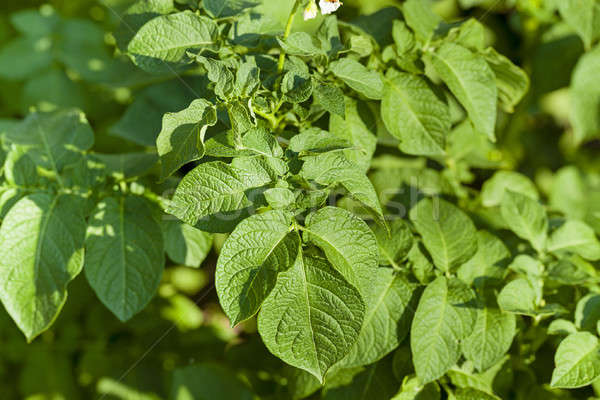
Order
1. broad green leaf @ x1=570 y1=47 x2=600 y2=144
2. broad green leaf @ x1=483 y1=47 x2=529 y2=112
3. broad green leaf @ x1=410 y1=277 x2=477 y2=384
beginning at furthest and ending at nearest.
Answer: broad green leaf @ x1=570 y1=47 x2=600 y2=144 < broad green leaf @ x1=483 y1=47 x2=529 y2=112 < broad green leaf @ x1=410 y1=277 x2=477 y2=384

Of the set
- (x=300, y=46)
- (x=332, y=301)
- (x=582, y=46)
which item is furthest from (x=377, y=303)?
(x=582, y=46)

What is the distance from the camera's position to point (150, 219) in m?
1.35

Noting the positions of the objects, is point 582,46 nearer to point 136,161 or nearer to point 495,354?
point 495,354

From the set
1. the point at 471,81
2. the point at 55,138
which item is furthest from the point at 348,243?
the point at 55,138

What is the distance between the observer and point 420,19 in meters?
1.39

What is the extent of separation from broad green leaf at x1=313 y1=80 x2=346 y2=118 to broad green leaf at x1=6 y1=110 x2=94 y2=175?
26.8 inches

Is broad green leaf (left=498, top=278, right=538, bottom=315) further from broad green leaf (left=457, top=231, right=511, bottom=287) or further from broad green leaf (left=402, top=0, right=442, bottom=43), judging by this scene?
broad green leaf (left=402, top=0, right=442, bottom=43)

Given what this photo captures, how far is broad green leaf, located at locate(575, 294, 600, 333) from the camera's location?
1.27 meters

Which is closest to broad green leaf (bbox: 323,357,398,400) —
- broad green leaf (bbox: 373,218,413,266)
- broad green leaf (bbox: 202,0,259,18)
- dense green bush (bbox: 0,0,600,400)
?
dense green bush (bbox: 0,0,600,400)

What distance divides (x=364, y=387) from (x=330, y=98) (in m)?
0.75

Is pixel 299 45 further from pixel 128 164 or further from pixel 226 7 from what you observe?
pixel 128 164

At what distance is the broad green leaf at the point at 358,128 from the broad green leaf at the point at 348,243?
0.78 feet

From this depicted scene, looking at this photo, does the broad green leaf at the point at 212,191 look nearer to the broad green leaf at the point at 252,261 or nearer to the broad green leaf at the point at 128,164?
the broad green leaf at the point at 252,261

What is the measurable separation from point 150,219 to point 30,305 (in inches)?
13.3
